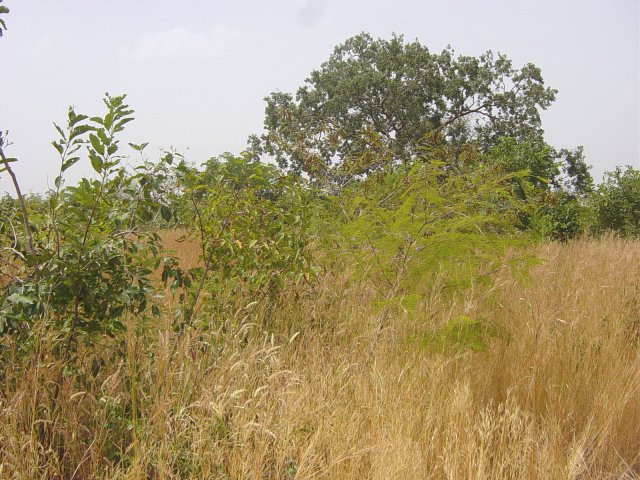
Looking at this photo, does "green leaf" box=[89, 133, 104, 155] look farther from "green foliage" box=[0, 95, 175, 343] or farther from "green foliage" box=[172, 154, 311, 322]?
"green foliage" box=[172, 154, 311, 322]

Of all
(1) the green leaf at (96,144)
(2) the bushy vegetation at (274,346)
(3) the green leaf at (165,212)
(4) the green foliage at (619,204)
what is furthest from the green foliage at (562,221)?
(1) the green leaf at (96,144)

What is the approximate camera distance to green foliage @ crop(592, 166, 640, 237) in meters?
12.1

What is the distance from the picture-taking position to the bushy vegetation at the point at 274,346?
6.56 ft

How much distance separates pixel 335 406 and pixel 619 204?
12.2 m

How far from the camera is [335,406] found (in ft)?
7.67

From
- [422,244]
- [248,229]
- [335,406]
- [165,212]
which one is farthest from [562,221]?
[165,212]

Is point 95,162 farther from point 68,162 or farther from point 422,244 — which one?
point 422,244

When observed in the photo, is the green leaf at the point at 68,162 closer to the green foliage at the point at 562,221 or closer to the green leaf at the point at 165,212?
the green leaf at the point at 165,212

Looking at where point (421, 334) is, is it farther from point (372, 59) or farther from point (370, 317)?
point (372, 59)

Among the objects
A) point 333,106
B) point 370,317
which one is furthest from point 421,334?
point 333,106

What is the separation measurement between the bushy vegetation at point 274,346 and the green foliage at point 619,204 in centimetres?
844

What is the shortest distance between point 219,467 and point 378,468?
563mm

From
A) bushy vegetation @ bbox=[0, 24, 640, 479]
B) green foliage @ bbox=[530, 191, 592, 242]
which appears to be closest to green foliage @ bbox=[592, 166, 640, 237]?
green foliage @ bbox=[530, 191, 592, 242]

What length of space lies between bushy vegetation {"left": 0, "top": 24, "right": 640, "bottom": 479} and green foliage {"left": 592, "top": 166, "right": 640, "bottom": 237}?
844 centimetres
